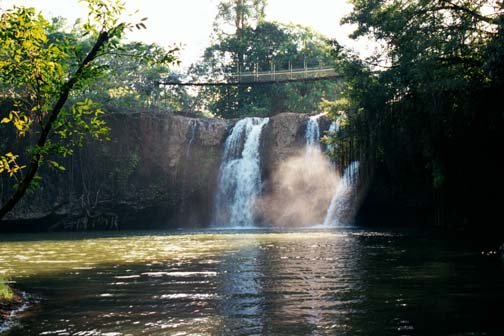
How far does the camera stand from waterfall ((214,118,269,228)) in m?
36.7

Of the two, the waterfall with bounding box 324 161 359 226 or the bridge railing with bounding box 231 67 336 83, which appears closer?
the waterfall with bounding box 324 161 359 226

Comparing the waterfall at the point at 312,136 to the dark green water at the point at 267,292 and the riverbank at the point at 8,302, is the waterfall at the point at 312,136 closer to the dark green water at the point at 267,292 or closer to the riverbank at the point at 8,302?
the dark green water at the point at 267,292

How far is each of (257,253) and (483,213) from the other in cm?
1156

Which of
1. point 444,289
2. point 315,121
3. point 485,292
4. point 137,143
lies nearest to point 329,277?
point 444,289

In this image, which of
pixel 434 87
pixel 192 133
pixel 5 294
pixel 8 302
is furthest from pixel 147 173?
pixel 8 302

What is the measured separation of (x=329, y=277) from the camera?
11.0 m

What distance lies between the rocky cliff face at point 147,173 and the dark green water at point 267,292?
68.7ft

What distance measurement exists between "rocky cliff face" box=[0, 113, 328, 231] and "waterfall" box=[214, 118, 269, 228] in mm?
689

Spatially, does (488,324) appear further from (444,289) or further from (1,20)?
(1,20)

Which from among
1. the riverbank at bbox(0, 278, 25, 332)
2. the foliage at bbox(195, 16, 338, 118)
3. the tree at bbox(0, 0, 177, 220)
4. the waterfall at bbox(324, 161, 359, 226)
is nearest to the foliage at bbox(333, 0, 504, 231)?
the waterfall at bbox(324, 161, 359, 226)

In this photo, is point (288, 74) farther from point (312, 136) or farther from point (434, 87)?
point (434, 87)

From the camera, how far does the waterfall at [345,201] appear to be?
33500 mm

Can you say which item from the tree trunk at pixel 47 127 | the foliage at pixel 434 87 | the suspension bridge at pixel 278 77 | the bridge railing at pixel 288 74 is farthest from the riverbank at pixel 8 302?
the bridge railing at pixel 288 74

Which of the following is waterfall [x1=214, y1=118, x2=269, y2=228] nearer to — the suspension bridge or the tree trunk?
the suspension bridge
